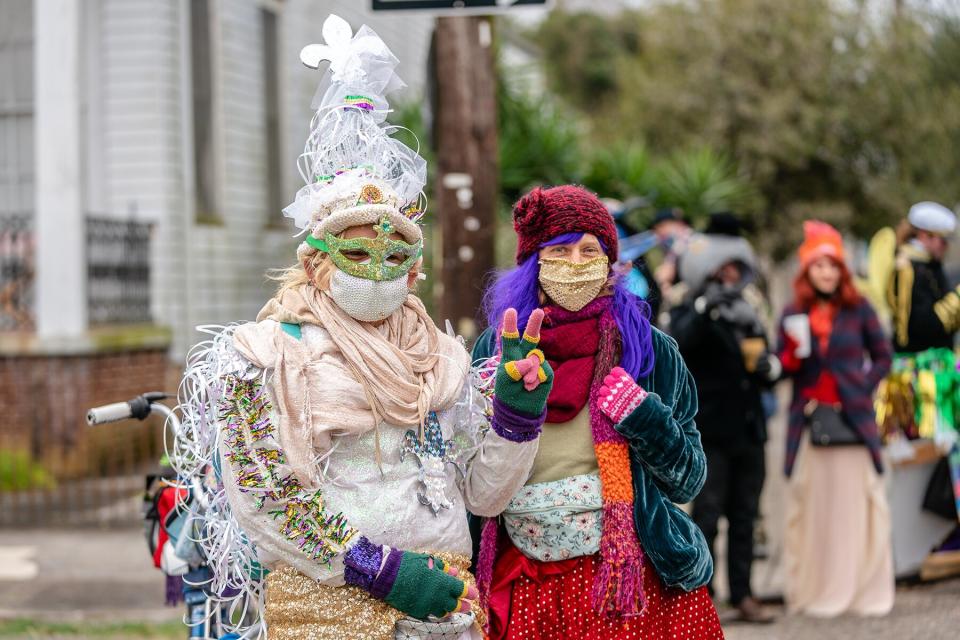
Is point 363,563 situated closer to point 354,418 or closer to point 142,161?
point 354,418

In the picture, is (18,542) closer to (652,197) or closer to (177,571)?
(177,571)

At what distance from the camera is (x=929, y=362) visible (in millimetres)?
7309

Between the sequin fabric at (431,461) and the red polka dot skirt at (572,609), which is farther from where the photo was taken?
the red polka dot skirt at (572,609)

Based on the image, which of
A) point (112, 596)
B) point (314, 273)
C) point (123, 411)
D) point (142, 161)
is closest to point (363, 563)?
point (314, 273)

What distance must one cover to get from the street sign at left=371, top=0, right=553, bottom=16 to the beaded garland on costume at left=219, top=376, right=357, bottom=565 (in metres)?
3.36

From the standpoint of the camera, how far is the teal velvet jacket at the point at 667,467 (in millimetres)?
3414

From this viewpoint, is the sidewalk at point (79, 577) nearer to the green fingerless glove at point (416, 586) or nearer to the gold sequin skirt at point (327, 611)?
the gold sequin skirt at point (327, 611)

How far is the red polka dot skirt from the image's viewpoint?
139 inches

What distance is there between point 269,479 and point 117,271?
9.00m

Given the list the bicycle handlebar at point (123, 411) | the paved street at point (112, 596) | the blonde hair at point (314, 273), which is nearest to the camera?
the blonde hair at point (314, 273)

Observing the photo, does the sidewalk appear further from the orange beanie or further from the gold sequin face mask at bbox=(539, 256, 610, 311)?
the gold sequin face mask at bbox=(539, 256, 610, 311)

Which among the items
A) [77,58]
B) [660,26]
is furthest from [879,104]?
[77,58]

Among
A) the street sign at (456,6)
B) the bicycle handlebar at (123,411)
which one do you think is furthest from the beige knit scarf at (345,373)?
the street sign at (456,6)

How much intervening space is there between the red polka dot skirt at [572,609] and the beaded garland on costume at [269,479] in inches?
34.3
